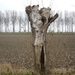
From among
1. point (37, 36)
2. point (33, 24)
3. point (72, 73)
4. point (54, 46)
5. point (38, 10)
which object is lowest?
point (72, 73)

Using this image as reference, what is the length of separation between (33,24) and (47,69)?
6.80 feet

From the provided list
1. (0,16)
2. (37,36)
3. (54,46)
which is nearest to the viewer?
(37,36)

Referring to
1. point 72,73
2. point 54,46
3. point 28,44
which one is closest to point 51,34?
point 54,46

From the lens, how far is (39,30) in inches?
283

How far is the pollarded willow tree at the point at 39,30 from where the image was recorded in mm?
7172

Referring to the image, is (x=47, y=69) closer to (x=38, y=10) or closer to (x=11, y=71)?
(x=11, y=71)

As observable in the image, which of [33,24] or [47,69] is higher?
[33,24]

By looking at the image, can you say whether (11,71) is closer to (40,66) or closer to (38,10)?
(40,66)

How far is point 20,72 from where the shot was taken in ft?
25.2

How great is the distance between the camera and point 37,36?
7.21m

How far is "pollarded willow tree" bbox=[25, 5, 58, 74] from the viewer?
7.17 meters

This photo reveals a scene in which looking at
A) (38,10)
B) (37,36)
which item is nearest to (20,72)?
(37,36)

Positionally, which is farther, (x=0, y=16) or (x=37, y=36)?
(x=0, y=16)

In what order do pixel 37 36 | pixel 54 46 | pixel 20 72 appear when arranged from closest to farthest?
pixel 37 36 < pixel 20 72 < pixel 54 46
